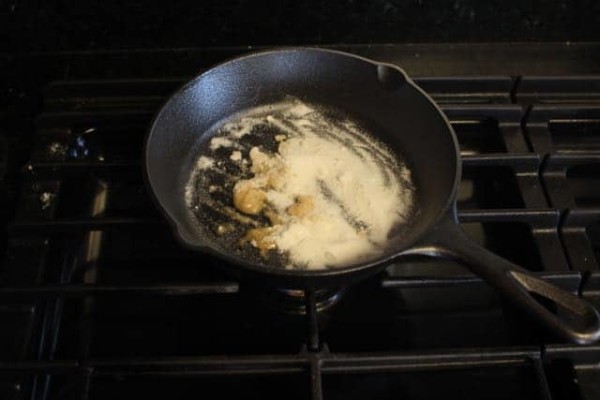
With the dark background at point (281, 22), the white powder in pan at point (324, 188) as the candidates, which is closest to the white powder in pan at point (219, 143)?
the white powder in pan at point (324, 188)

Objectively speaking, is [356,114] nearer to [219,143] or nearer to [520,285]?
[219,143]

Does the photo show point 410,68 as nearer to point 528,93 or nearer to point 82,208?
point 528,93

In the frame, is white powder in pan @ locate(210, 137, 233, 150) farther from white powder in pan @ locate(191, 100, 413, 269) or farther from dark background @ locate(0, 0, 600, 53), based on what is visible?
dark background @ locate(0, 0, 600, 53)

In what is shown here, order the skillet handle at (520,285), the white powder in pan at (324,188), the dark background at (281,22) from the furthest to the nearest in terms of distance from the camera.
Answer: the dark background at (281,22) < the white powder in pan at (324,188) < the skillet handle at (520,285)

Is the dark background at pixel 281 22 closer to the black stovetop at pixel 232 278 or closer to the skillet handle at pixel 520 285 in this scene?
the black stovetop at pixel 232 278

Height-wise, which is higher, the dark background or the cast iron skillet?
the dark background

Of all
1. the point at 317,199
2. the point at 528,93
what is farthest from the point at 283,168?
the point at 528,93

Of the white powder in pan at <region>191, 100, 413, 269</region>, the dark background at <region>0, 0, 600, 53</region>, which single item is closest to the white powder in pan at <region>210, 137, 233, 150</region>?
the white powder in pan at <region>191, 100, 413, 269</region>
